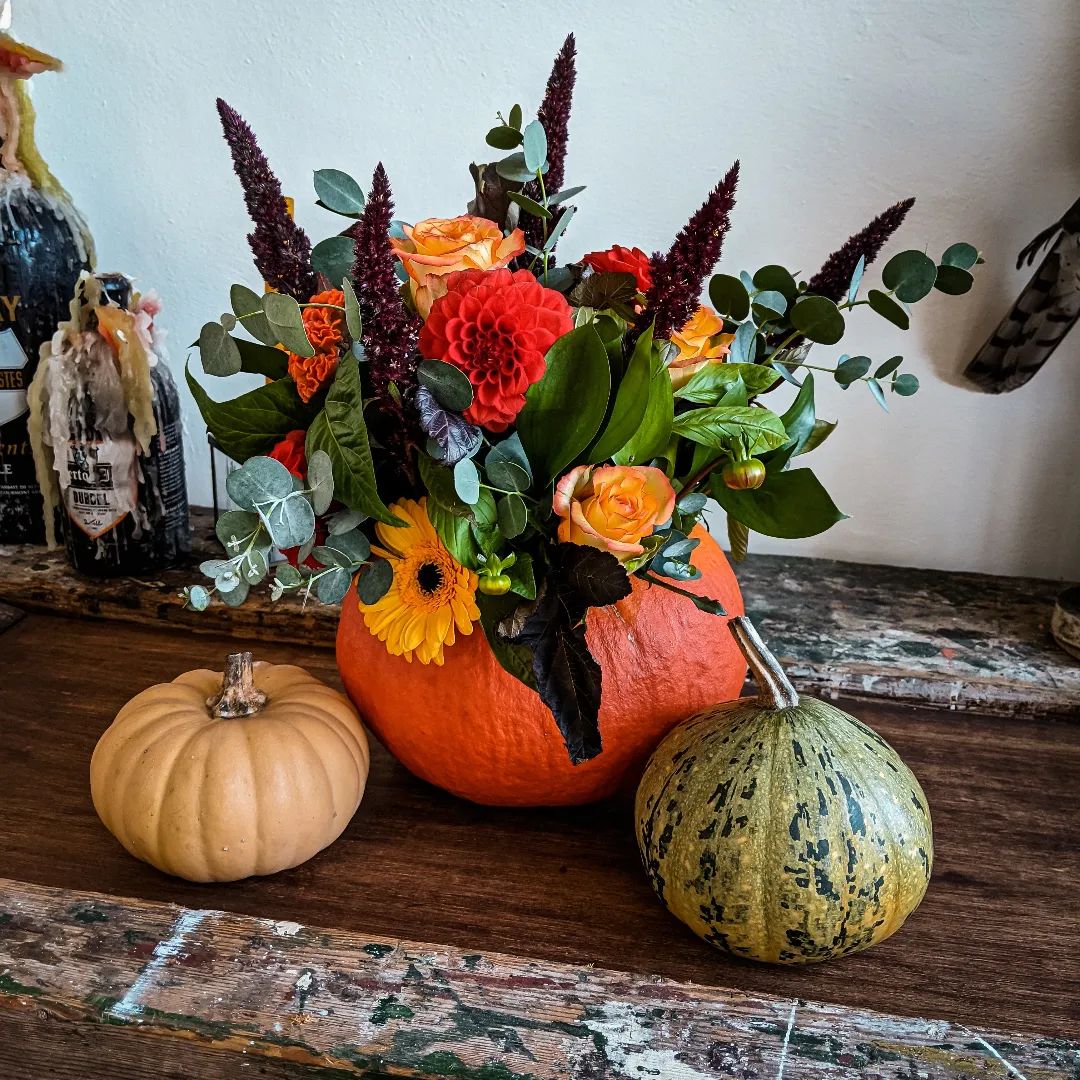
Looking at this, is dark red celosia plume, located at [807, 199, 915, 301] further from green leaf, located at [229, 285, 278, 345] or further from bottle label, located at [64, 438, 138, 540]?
bottle label, located at [64, 438, 138, 540]

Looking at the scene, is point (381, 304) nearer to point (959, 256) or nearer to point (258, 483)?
point (258, 483)

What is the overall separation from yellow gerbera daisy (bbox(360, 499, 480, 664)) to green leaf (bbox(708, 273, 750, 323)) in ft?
0.83

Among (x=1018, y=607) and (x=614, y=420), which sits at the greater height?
(x=614, y=420)

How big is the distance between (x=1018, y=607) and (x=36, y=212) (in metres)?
1.19

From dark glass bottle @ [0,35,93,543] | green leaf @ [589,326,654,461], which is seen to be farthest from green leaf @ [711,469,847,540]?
dark glass bottle @ [0,35,93,543]

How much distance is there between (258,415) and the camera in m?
0.61

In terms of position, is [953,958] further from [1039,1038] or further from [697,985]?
[697,985]

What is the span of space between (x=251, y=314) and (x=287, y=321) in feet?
0.15

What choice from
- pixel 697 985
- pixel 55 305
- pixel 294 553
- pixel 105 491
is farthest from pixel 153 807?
pixel 55 305

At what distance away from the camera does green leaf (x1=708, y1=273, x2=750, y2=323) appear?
0.66 m

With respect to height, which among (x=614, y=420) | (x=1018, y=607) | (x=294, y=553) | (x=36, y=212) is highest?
(x=36, y=212)

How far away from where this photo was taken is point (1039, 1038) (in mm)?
539

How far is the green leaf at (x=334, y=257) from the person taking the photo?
594mm

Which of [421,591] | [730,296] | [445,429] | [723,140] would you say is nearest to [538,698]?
[421,591]
